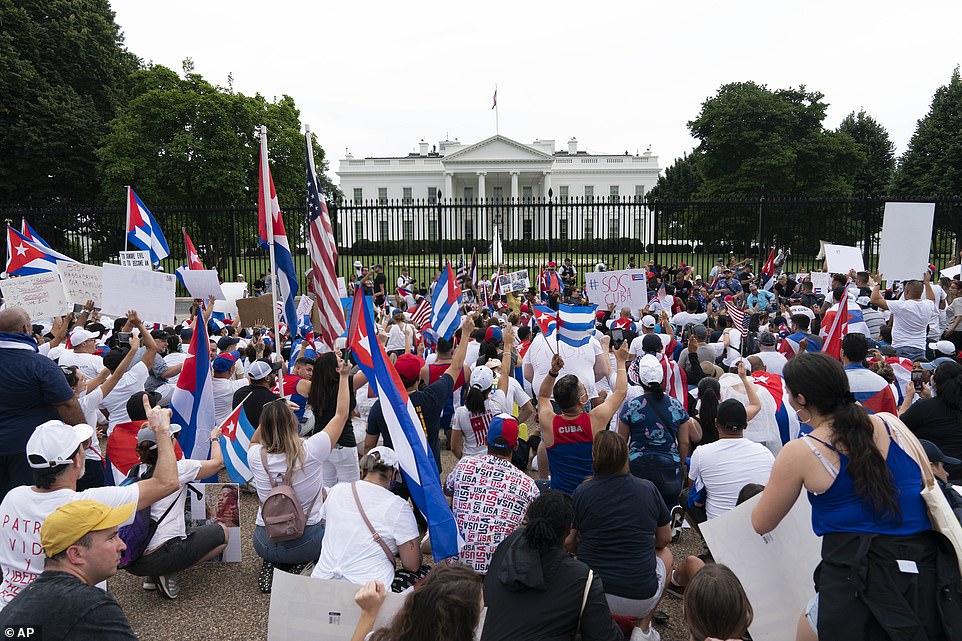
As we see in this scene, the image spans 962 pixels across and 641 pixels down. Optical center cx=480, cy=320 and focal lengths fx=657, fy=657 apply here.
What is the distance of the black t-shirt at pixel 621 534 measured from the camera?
3725 millimetres

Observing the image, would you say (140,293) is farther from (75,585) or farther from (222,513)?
(75,585)

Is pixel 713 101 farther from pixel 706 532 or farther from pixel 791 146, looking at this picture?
pixel 706 532

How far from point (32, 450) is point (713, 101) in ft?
168

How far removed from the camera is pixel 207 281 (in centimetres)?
883

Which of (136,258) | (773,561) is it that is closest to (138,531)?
(773,561)

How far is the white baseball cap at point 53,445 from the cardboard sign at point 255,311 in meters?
7.56

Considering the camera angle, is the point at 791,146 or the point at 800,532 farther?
the point at 791,146

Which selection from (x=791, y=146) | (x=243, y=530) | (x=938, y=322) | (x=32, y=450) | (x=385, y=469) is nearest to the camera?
(x=32, y=450)

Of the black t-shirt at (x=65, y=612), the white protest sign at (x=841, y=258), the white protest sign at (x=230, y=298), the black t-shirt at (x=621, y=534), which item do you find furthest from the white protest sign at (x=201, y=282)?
the white protest sign at (x=841, y=258)

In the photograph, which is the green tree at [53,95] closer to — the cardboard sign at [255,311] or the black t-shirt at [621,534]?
the cardboard sign at [255,311]

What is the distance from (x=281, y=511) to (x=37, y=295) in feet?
19.0

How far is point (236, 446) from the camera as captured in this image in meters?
5.19

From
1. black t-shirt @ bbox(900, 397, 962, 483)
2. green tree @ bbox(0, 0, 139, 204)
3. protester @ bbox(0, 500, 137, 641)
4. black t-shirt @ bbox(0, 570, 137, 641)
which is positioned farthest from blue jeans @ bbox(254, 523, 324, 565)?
green tree @ bbox(0, 0, 139, 204)

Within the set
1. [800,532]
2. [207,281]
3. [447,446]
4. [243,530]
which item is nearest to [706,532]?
[800,532]
